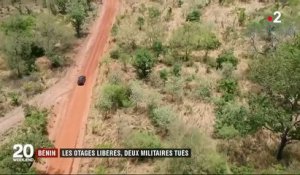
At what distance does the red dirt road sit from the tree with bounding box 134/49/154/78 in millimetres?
5545

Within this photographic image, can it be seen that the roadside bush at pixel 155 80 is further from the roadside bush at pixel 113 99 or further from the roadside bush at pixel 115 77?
the roadside bush at pixel 113 99

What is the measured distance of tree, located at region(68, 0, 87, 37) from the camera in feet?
193

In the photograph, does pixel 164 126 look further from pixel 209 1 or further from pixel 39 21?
Result: pixel 209 1

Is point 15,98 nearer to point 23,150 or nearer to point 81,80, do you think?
point 81,80

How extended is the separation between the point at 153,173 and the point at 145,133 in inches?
186

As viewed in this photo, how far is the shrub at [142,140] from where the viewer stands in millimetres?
39000

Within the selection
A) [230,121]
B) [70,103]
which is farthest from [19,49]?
[230,121]

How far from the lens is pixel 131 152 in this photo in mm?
39500

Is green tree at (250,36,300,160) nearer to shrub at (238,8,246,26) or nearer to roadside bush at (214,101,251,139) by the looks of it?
roadside bush at (214,101,251,139)

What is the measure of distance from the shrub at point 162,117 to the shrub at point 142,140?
1696mm

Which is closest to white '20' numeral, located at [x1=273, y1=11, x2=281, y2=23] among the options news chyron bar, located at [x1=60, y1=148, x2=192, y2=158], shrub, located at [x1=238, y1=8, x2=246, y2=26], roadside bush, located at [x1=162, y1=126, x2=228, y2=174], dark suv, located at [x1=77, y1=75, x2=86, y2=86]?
shrub, located at [x1=238, y1=8, x2=246, y2=26]

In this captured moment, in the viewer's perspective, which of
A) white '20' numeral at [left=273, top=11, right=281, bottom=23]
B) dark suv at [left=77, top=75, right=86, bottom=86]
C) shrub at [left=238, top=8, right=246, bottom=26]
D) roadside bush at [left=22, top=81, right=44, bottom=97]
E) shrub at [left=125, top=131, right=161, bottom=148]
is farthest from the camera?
shrub at [left=238, top=8, right=246, bottom=26]

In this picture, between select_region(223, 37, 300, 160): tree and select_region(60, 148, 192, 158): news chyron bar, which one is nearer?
select_region(223, 37, 300, 160): tree

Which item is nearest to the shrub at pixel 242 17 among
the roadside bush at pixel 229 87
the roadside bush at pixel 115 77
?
the roadside bush at pixel 229 87
